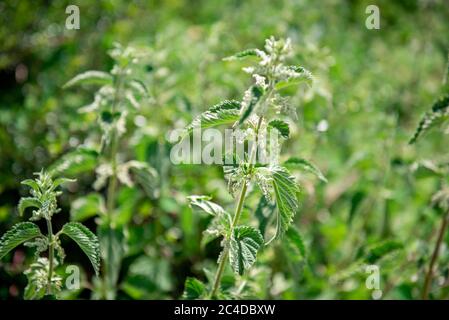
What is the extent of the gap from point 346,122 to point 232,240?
187 centimetres

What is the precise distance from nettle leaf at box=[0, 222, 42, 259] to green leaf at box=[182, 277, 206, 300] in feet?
1.81

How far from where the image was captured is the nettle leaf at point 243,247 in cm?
153

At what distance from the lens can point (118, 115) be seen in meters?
2.04

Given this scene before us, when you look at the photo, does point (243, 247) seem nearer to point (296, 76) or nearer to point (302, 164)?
point (302, 164)

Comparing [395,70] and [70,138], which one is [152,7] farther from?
[395,70]

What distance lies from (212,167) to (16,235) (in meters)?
1.57

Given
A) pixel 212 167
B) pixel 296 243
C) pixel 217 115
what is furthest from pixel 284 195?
pixel 212 167

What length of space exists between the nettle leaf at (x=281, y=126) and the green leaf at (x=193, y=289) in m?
0.65

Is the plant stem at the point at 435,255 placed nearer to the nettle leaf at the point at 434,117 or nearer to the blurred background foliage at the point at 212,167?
the blurred background foliage at the point at 212,167

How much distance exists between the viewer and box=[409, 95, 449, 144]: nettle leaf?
190cm

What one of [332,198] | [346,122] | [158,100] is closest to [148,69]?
[158,100]

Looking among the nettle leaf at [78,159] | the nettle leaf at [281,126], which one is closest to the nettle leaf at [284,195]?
the nettle leaf at [281,126]

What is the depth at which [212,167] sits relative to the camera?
304cm
